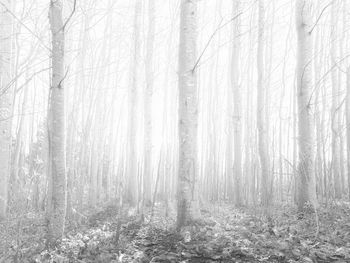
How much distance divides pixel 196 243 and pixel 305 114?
3.71 meters

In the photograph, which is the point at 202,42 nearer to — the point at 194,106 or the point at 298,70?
the point at 298,70

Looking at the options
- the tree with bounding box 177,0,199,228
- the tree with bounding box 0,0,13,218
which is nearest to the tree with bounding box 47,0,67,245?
the tree with bounding box 177,0,199,228

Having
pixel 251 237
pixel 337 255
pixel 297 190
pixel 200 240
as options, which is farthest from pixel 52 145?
pixel 297 190

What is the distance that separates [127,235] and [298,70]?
4.68 meters

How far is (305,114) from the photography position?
630cm

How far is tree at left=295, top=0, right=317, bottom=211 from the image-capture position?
5.98 m

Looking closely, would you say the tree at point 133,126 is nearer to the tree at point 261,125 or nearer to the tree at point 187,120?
the tree at point 261,125

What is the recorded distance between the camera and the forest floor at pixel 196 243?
3.42 m

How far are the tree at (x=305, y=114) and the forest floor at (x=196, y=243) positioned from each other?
2.13 ft

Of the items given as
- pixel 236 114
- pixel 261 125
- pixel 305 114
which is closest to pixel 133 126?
pixel 236 114

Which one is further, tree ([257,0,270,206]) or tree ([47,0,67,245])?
tree ([257,0,270,206])

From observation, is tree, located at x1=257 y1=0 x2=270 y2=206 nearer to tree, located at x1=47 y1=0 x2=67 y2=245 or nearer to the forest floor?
the forest floor

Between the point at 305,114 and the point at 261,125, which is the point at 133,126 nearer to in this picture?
the point at 261,125

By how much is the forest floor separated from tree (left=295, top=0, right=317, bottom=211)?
2.13 feet
